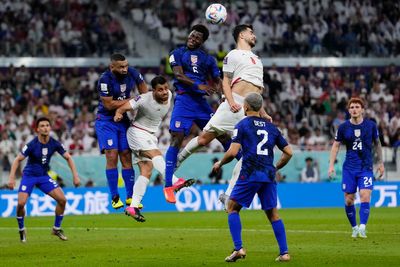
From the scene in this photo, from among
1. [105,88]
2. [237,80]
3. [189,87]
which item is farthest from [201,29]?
[105,88]

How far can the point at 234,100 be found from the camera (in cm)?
1812

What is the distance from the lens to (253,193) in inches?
593

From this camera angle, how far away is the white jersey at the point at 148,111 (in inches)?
766

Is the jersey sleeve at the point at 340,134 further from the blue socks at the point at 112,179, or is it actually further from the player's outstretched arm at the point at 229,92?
the blue socks at the point at 112,179

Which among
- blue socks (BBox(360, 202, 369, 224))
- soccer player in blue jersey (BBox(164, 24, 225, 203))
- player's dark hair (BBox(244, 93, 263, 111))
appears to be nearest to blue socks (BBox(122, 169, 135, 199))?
soccer player in blue jersey (BBox(164, 24, 225, 203))

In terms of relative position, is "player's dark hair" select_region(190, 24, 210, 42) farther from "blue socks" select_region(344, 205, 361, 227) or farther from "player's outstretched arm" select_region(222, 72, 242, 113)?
"blue socks" select_region(344, 205, 361, 227)

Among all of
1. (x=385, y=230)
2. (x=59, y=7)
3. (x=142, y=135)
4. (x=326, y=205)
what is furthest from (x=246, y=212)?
(x=59, y=7)

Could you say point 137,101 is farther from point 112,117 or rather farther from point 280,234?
point 280,234

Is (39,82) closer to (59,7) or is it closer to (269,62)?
(59,7)

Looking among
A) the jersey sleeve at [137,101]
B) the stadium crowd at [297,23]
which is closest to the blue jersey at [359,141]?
the jersey sleeve at [137,101]

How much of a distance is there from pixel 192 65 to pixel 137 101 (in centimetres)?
120

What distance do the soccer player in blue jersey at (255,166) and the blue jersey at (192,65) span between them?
13.9ft

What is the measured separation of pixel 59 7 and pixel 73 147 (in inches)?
356

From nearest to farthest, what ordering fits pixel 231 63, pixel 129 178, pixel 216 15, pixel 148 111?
pixel 231 63 → pixel 216 15 → pixel 148 111 → pixel 129 178
